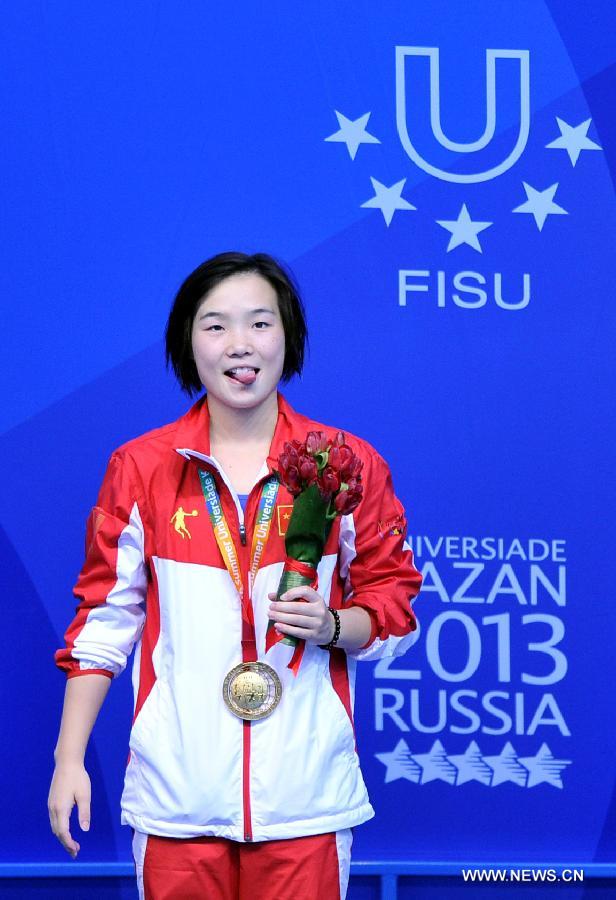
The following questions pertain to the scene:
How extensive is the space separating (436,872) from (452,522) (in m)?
0.83

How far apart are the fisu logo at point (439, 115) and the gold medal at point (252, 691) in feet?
4.84

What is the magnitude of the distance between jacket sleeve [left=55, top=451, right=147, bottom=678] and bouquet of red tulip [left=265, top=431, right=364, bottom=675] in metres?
0.28

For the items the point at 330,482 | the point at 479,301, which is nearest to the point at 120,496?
the point at 330,482

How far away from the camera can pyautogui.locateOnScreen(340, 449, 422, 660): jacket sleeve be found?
201 centimetres

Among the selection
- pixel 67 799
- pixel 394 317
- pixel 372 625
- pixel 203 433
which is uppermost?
pixel 394 317

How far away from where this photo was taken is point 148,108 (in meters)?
2.93

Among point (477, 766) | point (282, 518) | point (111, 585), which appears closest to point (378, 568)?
point (282, 518)

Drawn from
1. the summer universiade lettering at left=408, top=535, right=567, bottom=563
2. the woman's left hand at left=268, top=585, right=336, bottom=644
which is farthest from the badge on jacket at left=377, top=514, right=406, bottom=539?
the summer universiade lettering at left=408, top=535, right=567, bottom=563

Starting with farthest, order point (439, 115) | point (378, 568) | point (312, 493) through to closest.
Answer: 1. point (439, 115)
2. point (378, 568)
3. point (312, 493)

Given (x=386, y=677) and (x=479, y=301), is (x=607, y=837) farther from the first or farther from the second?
(x=479, y=301)

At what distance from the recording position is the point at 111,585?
2006 mm

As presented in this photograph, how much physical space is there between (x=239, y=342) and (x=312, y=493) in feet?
1.14

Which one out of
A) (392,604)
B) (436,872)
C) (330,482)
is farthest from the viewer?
(436,872)

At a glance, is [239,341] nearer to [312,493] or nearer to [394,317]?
[312,493]
